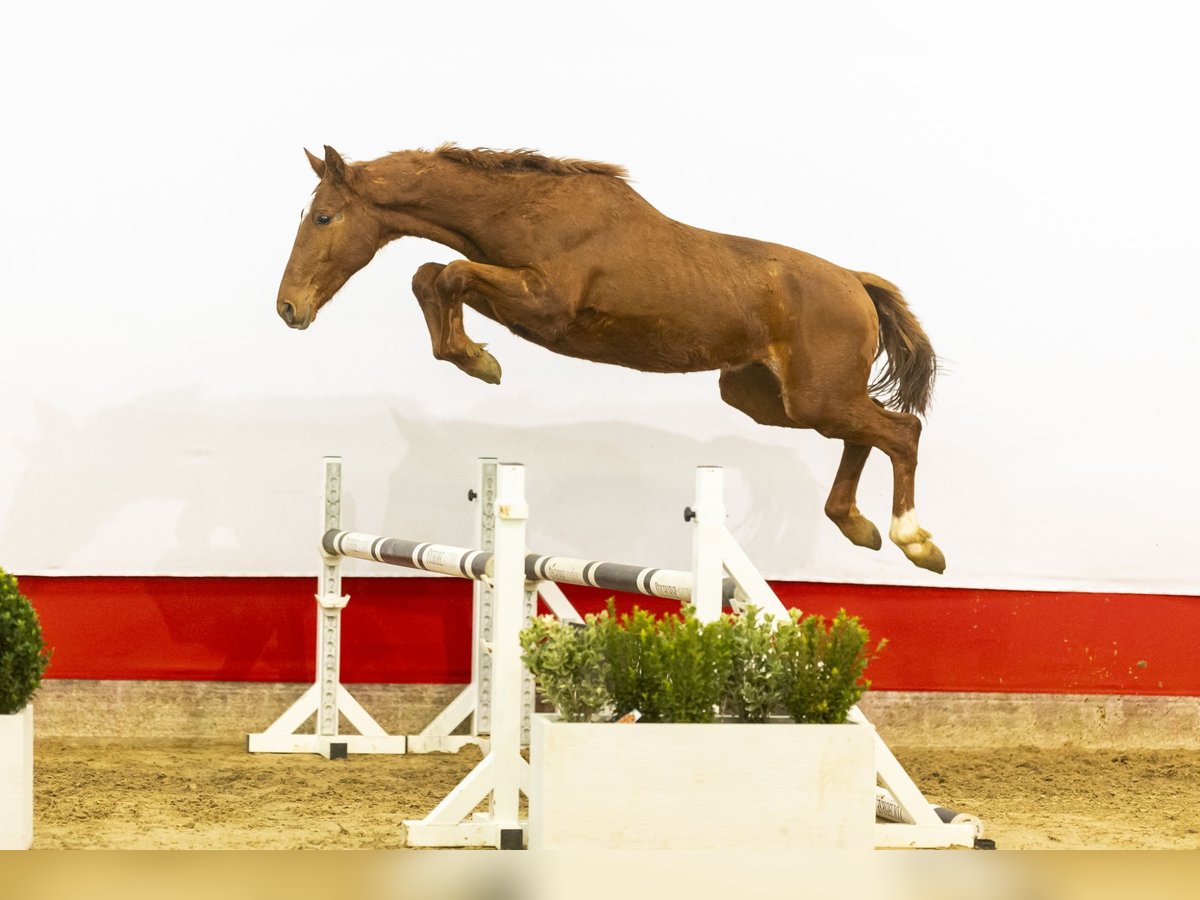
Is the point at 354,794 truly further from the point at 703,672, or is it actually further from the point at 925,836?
the point at 703,672

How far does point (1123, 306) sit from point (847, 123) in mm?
1127

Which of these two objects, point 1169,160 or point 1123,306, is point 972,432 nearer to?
point 1123,306

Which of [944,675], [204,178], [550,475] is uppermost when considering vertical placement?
[204,178]

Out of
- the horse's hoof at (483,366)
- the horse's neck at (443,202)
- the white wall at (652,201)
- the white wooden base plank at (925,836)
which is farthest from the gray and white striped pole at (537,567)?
the horse's neck at (443,202)

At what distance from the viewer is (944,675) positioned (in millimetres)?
4750

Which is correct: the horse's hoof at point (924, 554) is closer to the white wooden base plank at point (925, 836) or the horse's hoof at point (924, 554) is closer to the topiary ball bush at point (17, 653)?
the white wooden base plank at point (925, 836)

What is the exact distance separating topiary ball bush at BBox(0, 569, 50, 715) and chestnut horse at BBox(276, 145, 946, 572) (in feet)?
3.63

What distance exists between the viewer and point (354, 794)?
363 cm

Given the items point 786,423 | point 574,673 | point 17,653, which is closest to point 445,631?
point 786,423

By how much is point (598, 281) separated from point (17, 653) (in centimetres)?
167

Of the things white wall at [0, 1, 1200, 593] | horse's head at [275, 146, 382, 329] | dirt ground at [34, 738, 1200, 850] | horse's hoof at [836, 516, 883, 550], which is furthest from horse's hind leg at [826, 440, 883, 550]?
horse's head at [275, 146, 382, 329]

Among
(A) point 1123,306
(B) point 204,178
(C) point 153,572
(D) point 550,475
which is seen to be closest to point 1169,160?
(A) point 1123,306

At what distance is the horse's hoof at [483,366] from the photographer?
133 inches

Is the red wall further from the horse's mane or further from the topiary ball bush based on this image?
the topiary ball bush
